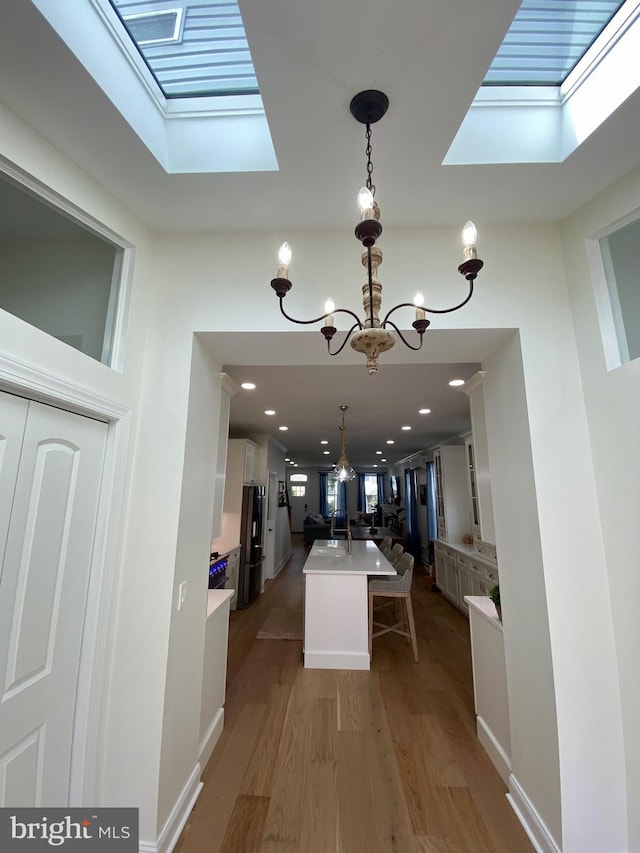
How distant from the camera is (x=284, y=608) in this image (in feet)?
15.8

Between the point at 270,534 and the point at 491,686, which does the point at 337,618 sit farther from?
the point at 270,534

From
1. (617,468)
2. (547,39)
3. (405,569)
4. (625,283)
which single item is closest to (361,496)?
(405,569)

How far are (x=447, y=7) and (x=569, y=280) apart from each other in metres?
1.26

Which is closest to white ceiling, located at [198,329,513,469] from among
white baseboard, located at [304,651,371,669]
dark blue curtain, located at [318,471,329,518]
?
white baseboard, located at [304,651,371,669]

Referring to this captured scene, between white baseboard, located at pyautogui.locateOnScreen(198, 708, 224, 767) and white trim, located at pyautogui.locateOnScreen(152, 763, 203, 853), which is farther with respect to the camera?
white baseboard, located at pyautogui.locateOnScreen(198, 708, 224, 767)

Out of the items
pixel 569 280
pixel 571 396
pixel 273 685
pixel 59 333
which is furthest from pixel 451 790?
pixel 59 333

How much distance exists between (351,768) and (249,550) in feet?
11.0

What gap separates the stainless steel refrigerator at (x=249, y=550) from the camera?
496 cm

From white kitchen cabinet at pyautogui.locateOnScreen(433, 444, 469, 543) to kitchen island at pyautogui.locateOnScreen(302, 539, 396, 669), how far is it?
2772mm

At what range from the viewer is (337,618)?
3230mm

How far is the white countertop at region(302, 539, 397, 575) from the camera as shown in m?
3.27

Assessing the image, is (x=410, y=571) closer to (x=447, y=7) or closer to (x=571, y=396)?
(x=571, y=396)

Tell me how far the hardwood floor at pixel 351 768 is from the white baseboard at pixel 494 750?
0.05 metres

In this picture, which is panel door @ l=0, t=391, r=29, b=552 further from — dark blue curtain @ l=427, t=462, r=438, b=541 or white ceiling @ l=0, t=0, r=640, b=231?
dark blue curtain @ l=427, t=462, r=438, b=541
